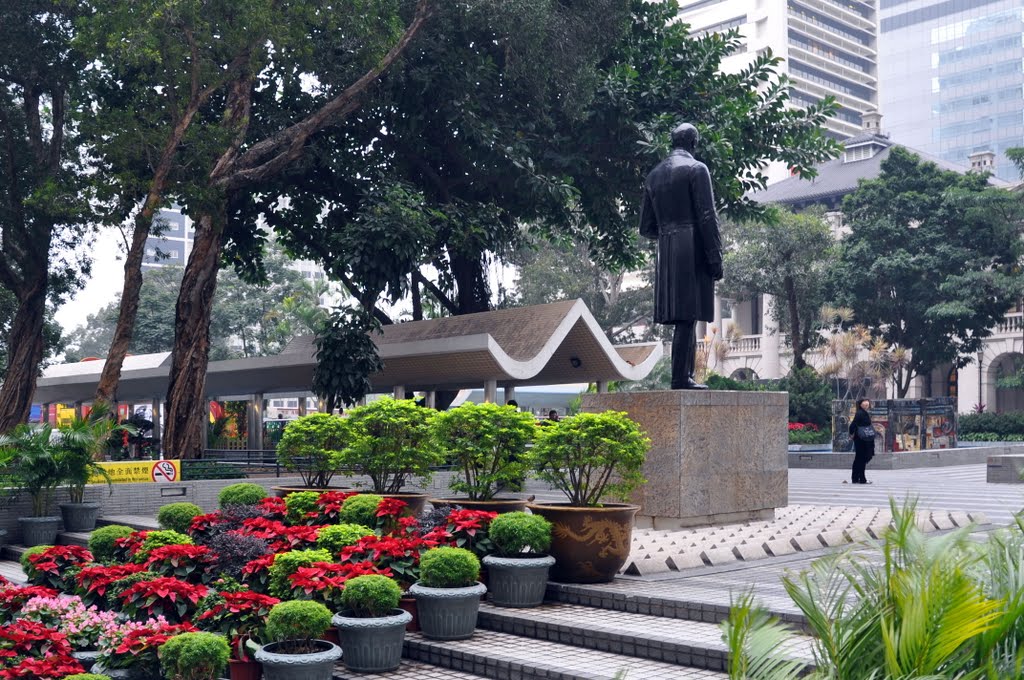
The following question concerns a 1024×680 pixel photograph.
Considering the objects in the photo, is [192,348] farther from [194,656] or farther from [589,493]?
[194,656]

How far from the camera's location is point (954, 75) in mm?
109375

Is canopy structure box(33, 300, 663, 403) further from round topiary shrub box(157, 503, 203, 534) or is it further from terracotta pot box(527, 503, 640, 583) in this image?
terracotta pot box(527, 503, 640, 583)

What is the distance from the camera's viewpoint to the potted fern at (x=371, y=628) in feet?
22.8

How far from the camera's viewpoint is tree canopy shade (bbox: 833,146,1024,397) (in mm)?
40531

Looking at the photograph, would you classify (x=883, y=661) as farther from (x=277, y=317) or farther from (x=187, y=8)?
(x=277, y=317)

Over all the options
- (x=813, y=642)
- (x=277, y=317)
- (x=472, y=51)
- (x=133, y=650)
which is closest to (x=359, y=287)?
(x=472, y=51)

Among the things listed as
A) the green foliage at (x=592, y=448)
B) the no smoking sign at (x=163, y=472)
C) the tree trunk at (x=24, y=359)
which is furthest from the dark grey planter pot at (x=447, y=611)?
the tree trunk at (x=24, y=359)

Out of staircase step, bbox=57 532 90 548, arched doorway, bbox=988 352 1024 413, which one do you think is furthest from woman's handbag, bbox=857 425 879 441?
arched doorway, bbox=988 352 1024 413

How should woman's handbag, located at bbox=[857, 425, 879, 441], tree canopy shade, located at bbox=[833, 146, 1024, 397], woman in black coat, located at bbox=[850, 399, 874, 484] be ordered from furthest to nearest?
tree canopy shade, located at bbox=[833, 146, 1024, 397] < woman's handbag, located at bbox=[857, 425, 879, 441] < woman in black coat, located at bbox=[850, 399, 874, 484]

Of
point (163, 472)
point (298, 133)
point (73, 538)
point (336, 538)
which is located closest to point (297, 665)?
point (336, 538)

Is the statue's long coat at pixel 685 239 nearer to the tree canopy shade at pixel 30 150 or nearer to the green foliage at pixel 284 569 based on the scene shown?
the green foliage at pixel 284 569

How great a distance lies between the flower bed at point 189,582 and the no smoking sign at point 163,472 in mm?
6053

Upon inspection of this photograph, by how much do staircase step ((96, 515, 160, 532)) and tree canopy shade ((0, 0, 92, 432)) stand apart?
7.35 metres

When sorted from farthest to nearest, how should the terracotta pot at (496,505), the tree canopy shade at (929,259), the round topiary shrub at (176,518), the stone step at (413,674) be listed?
the tree canopy shade at (929,259), the round topiary shrub at (176,518), the terracotta pot at (496,505), the stone step at (413,674)
